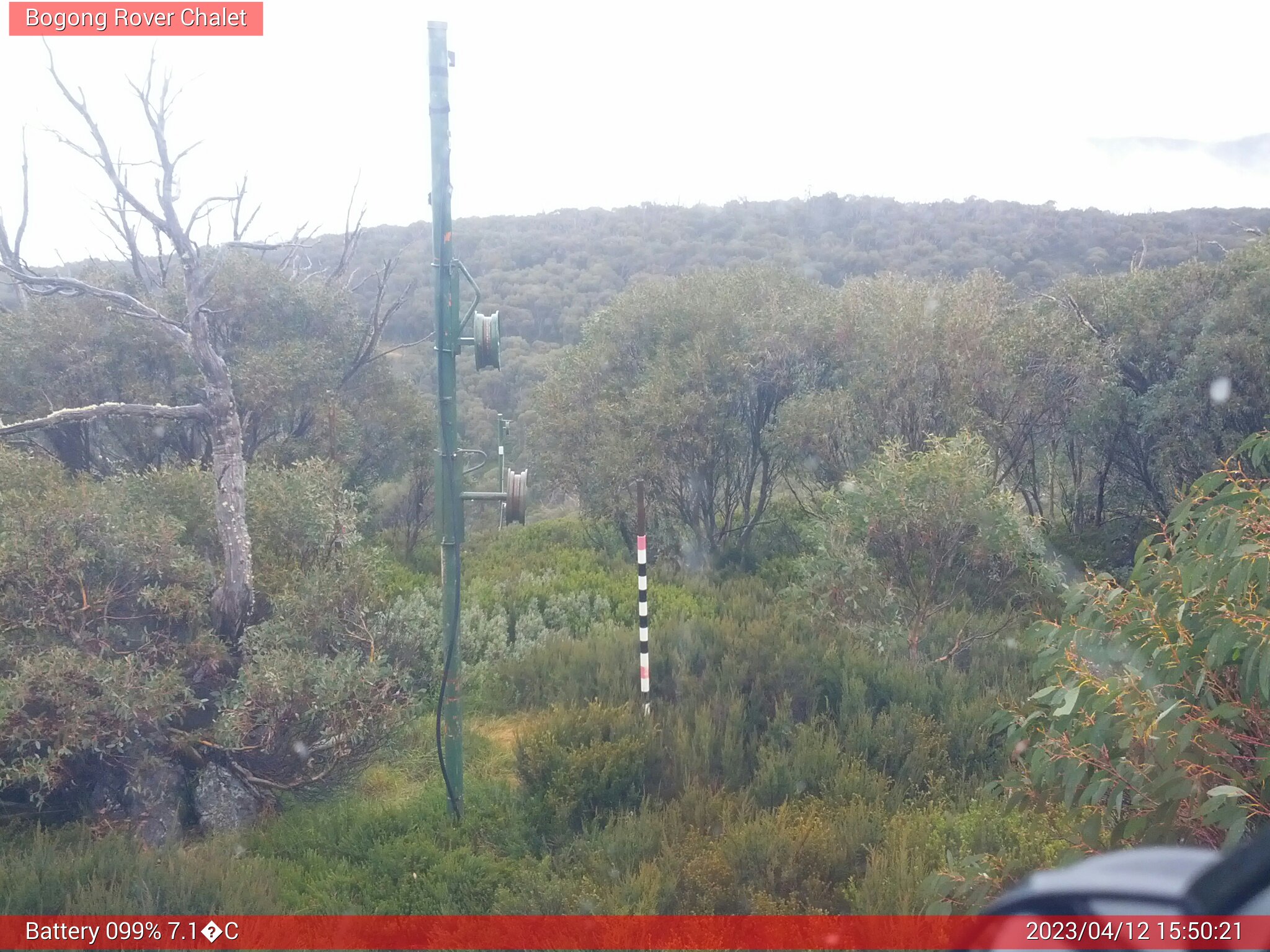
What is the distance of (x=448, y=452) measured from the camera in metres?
5.98

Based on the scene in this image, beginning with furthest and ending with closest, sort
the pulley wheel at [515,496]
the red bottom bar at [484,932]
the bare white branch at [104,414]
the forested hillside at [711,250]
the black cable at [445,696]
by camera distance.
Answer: the forested hillside at [711,250], the pulley wheel at [515,496], the black cable at [445,696], the bare white branch at [104,414], the red bottom bar at [484,932]

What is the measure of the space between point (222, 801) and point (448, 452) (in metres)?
3.01

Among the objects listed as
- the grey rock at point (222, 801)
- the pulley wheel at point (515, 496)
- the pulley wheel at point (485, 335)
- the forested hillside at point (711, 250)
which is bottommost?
the grey rock at point (222, 801)

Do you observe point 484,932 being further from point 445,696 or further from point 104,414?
point 104,414

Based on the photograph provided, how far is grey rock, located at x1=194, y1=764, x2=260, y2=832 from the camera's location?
20.5 feet

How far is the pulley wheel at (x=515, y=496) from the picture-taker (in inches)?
242

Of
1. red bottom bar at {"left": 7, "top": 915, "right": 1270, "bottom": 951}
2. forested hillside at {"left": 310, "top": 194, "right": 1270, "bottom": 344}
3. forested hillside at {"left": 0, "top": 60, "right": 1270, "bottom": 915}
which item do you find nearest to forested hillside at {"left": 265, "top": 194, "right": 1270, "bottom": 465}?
forested hillside at {"left": 310, "top": 194, "right": 1270, "bottom": 344}

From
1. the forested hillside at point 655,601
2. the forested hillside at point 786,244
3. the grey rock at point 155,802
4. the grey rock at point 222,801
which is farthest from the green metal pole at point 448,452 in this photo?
the forested hillside at point 786,244

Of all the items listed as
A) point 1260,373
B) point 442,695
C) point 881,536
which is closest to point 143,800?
point 442,695

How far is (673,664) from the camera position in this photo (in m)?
8.34

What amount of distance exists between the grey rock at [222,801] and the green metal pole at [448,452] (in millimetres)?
1549

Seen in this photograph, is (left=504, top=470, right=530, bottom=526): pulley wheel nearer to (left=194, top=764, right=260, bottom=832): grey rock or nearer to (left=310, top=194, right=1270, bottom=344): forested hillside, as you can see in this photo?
(left=194, top=764, right=260, bottom=832): grey rock

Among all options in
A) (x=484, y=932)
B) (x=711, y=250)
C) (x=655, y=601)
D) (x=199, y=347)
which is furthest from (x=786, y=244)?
(x=484, y=932)

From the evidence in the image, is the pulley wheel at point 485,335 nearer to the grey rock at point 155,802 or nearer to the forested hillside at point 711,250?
the grey rock at point 155,802
